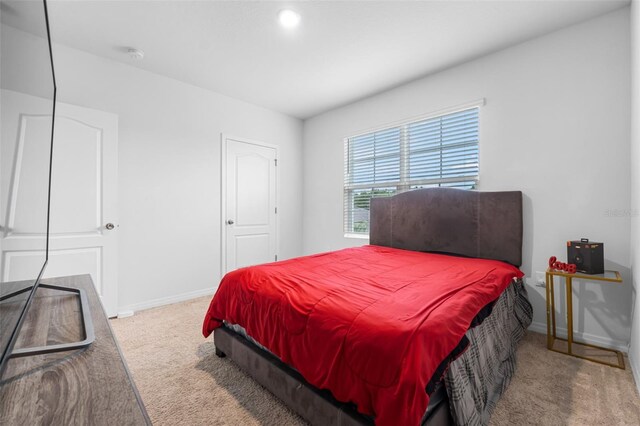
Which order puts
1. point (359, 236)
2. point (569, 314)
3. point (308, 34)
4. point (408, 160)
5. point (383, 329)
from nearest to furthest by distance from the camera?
point (383, 329) < point (569, 314) < point (308, 34) < point (408, 160) < point (359, 236)

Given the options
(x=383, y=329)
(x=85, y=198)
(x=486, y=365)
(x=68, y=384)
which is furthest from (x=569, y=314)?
(x=85, y=198)

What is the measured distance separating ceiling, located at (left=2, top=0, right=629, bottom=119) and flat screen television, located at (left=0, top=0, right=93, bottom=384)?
185 cm

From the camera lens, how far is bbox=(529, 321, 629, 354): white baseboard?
2.22 m

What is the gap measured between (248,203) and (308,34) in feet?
7.87

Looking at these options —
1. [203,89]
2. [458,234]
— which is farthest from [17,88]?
[203,89]

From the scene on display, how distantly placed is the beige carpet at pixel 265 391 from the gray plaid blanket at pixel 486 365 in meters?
0.11

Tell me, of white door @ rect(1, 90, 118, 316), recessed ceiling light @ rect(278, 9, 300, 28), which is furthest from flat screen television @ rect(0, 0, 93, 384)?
white door @ rect(1, 90, 118, 316)

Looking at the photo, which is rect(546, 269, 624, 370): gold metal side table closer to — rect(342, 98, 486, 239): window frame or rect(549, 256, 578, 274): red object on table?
rect(549, 256, 578, 274): red object on table

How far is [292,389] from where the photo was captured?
145 cm

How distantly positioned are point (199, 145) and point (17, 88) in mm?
3248

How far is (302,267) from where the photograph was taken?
7.11 ft

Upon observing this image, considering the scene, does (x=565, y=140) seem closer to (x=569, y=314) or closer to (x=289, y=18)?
(x=569, y=314)

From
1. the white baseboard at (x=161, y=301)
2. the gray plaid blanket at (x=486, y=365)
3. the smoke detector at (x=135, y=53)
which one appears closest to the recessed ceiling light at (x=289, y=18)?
the smoke detector at (x=135, y=53)

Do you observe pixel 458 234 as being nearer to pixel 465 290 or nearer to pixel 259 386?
pixel 465 290
